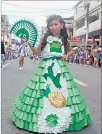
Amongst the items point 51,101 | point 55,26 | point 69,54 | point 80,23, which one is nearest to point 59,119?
point 51,101

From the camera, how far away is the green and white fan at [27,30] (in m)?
4.81

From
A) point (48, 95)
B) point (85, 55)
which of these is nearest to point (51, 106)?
point (48, 95)

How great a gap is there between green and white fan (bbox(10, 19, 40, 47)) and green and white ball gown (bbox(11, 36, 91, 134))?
0.19 meters

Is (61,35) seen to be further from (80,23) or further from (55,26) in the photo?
(80,23)

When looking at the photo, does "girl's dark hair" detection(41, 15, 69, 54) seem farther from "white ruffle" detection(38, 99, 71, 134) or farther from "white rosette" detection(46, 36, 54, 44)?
"white ruffle" detection(38, 99, 71, 134)

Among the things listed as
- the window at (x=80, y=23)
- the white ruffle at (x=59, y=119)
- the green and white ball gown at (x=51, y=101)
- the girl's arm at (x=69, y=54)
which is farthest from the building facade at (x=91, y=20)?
the white ruffle at (x=59, y=119)

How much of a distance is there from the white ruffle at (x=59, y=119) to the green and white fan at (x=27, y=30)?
35.9 inches

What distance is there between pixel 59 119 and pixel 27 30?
4.31 feet

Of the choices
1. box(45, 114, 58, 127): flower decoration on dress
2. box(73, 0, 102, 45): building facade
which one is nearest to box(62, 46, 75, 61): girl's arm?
box(45, 114, 58, 127): flower decoration on dress

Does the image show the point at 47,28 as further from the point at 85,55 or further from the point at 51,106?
the point at 85,55

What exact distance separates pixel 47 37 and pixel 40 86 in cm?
70

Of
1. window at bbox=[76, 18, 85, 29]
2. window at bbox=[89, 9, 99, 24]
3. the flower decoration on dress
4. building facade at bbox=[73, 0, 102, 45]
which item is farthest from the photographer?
window at bbox=[76, 18, 85, 29]

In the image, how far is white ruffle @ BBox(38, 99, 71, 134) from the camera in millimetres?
4426

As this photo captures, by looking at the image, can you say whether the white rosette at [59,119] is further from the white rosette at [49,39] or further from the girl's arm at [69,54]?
the white rosette at [49,39]
